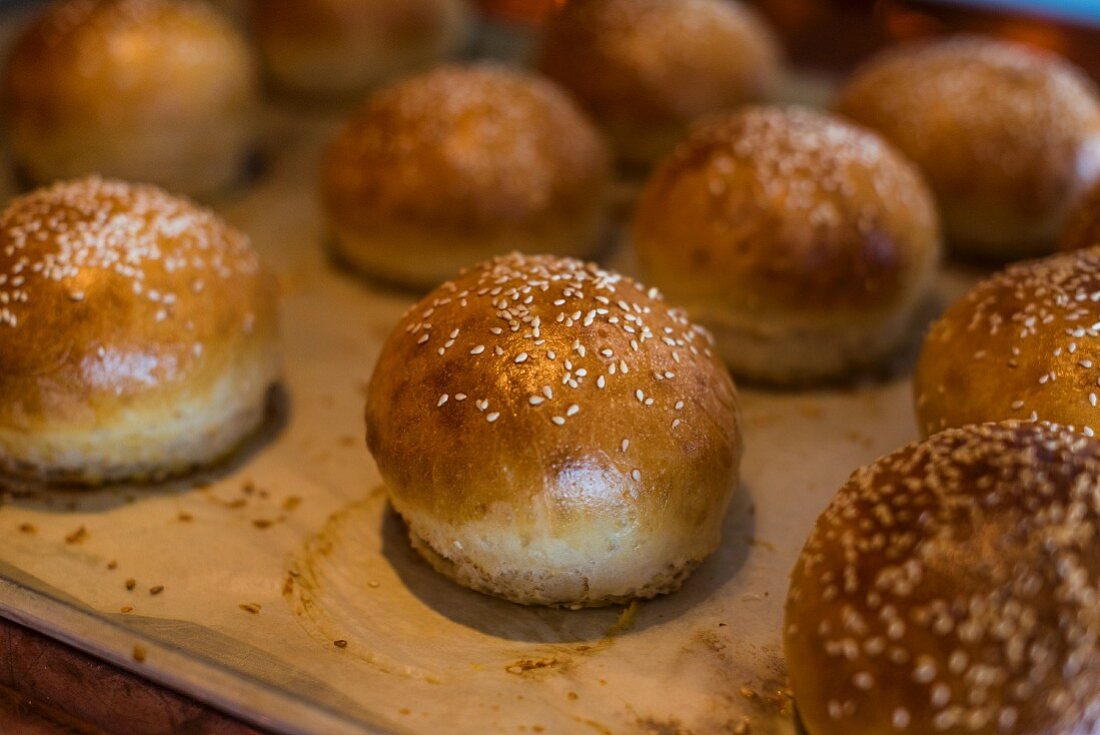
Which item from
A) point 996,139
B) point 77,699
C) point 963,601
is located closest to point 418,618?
point 77,699

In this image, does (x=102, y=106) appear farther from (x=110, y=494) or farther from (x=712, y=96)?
(x=712, y=96)

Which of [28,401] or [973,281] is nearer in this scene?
[28,401]

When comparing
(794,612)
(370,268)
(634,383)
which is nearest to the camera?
(794,612)

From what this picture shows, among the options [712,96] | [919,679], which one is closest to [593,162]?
[712,96]

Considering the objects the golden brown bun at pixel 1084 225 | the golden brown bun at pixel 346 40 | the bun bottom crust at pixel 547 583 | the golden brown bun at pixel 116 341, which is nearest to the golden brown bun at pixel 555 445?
the bun bottom crust at pixel 547 583

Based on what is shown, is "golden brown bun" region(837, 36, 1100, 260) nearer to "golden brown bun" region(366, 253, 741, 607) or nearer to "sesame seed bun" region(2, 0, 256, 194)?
"golden brown bun" region(366, 253, 741, 607)

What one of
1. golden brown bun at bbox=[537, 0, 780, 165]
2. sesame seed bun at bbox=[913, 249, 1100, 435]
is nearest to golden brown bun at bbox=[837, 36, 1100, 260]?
golden brown bun at bbox=[537, 0, 780, 165]
